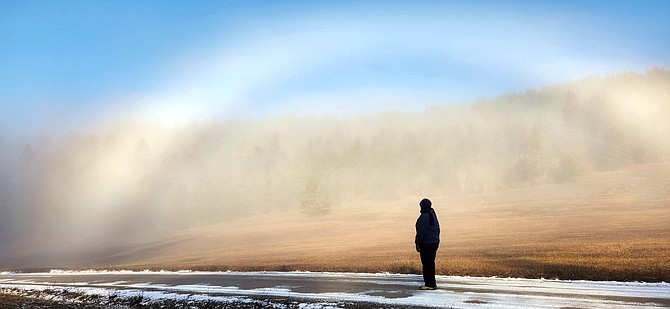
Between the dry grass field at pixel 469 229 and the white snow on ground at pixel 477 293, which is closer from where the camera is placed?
the white snow on ground at pixel 477 293

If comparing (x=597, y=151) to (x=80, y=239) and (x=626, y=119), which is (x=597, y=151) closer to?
(x=626, y=119)

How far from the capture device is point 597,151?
12538 cm

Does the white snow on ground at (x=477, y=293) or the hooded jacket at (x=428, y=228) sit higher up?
the hooded jacket at (x=428, y=228)

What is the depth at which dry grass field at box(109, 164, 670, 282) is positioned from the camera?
43.2 m

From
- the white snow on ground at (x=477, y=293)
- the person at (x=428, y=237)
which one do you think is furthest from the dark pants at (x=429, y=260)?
the white snow on ground at (x=477, y=293)

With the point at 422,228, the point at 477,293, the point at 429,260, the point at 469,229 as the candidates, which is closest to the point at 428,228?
the point at 422,228

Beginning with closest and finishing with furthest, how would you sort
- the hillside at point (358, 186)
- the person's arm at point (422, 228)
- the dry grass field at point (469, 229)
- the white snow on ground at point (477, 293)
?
the white snow on ground at point (477, 293) < the person's arm at point (422, 228) < the dry grass field at point (469, 229) < the hillside at point (358, 186)

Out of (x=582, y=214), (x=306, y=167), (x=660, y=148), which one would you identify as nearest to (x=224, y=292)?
(x=582, y=214)

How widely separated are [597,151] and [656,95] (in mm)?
42417

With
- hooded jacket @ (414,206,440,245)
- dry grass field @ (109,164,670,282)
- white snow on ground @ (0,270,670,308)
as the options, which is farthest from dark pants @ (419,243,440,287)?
dry grass field @ (109,164,670,282)

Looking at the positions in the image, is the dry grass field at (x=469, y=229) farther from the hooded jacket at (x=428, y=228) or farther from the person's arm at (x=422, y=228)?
the person's arm at (x=422, y=228)

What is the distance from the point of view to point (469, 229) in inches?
2741

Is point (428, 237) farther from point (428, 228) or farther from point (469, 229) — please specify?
point (469, 229)

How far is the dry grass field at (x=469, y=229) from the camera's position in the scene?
43188 mm
